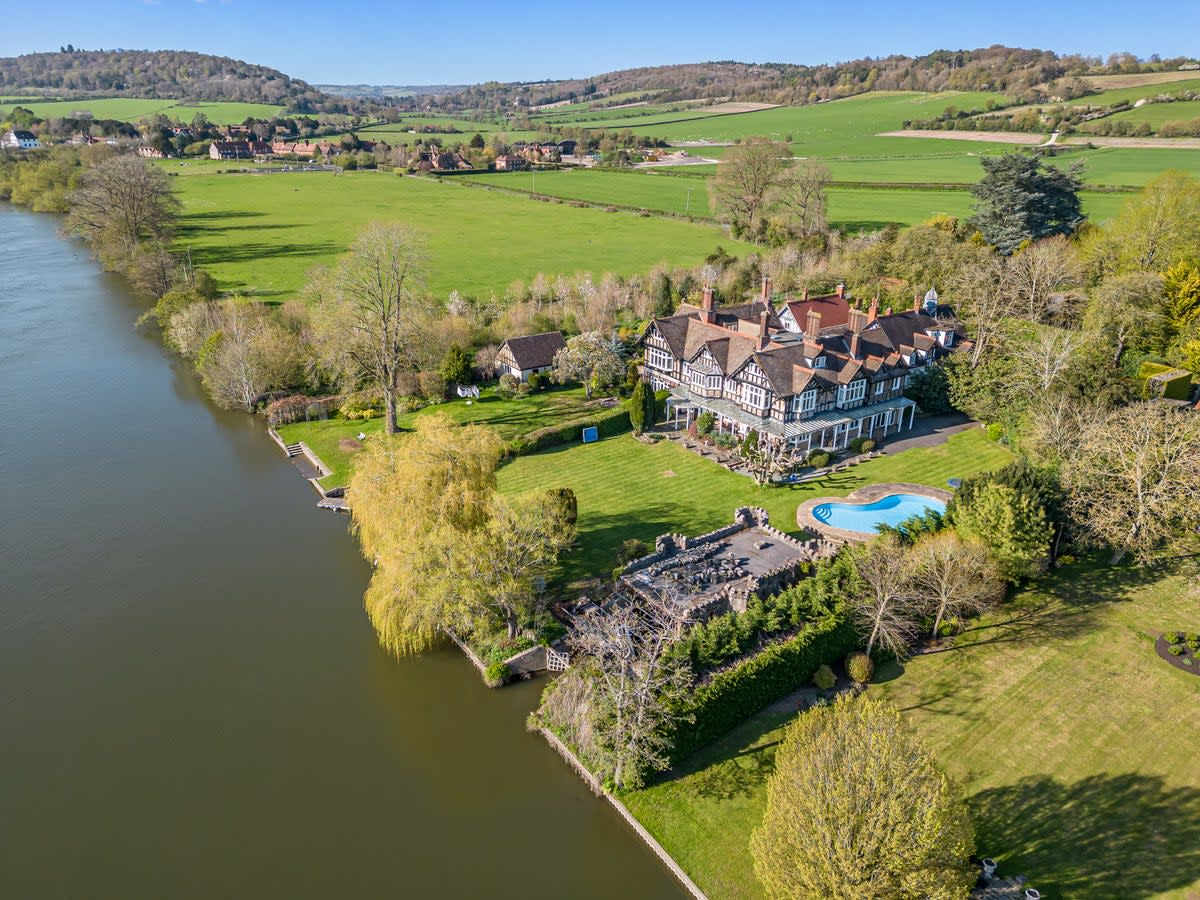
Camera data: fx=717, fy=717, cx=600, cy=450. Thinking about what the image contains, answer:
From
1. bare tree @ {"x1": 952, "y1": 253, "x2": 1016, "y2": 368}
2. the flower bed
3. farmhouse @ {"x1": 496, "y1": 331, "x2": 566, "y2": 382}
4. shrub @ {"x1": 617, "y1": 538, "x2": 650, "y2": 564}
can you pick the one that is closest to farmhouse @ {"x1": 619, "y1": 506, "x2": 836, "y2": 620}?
shrub @ {"x1": 617, "y1": 538, "x2": 650, "y2": 564}

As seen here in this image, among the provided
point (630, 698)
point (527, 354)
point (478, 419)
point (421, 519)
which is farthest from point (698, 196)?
point (630, 698)

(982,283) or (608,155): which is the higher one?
(608,155)

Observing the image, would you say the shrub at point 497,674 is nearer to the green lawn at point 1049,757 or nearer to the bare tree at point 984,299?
the green lawn at point 1049,757

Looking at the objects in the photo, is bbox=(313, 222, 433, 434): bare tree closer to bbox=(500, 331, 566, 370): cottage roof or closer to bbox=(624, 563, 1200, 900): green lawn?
bbox=(500, 331, 566, 370): cottage roof

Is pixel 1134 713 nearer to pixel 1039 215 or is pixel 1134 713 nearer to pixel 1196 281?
pixel 1196 281

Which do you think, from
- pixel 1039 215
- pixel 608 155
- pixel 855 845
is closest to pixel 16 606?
pixel 855 845

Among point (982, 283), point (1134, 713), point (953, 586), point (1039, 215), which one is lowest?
point (1134, 713)
